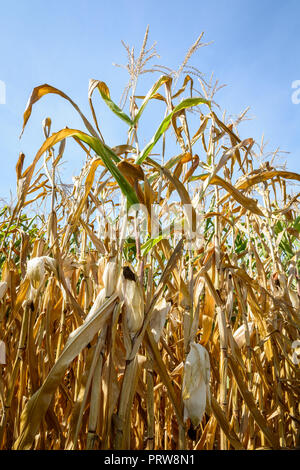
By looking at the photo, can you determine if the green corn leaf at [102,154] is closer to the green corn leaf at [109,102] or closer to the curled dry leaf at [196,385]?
A: the green corn leaf at [109,102]

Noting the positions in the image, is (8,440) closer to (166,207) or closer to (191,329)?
(191,329)

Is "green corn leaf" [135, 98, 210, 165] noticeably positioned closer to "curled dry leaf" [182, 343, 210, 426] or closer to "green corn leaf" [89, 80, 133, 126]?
"green corn leaf" [89, 80, 133, 126]

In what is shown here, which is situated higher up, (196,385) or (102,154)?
(102,154)

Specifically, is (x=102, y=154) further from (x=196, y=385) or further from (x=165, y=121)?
(x=196, y=385)

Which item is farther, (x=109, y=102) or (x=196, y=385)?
(x=109, y=102)

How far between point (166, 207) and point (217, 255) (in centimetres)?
17

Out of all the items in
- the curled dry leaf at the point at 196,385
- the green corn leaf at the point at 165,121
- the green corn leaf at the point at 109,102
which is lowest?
the curled dry leaf at the point at 196,385

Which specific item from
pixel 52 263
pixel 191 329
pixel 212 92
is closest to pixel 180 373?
pixel 191 329

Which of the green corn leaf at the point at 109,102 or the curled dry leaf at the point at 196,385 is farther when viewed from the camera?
the green corn leaf at the point at 109,102

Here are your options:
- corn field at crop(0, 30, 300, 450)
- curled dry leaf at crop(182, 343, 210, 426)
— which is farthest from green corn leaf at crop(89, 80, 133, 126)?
curled dry leaf at crop(182, 343, 210, 426)

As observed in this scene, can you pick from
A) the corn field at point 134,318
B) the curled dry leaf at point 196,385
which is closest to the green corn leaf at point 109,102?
the corn field at point 134,318

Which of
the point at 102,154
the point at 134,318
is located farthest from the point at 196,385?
the point at 102,154
